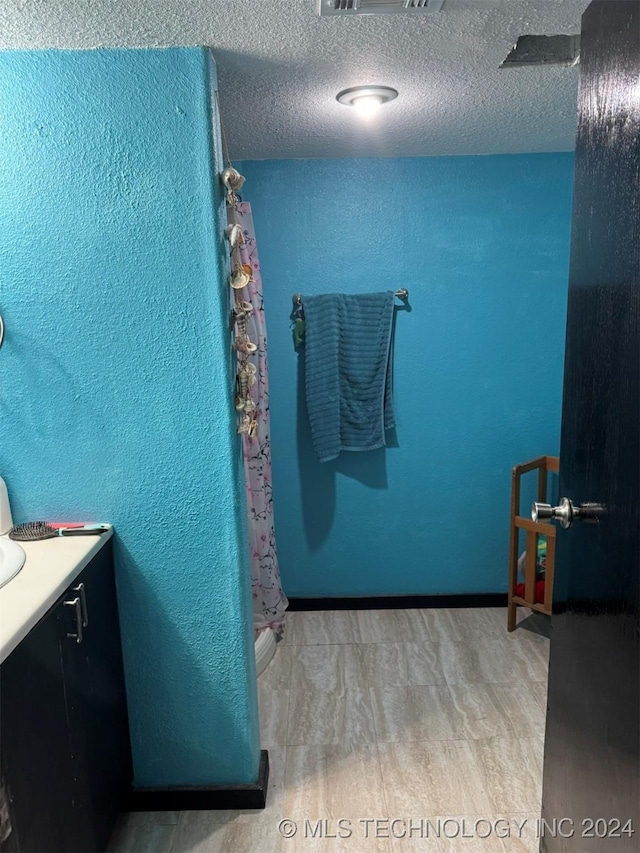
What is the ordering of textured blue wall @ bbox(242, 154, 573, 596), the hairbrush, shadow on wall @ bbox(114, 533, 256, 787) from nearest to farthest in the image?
the hairbrush < shadow on wall @ bbox(114, 533, 256, 787) < textured blue wall @ bbox(242, 154, 573, 596)

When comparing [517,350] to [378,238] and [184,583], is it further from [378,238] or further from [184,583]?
[184,583]

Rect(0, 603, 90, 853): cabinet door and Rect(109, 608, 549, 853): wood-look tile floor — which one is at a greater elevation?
Rect(0, 603, 90, 853): cabinet door

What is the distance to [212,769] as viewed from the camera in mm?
1815

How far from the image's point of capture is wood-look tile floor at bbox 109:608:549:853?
68.0 inches

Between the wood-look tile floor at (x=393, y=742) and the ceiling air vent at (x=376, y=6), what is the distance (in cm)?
194

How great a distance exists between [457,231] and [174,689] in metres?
2.03

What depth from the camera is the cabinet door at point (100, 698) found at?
4.71ft

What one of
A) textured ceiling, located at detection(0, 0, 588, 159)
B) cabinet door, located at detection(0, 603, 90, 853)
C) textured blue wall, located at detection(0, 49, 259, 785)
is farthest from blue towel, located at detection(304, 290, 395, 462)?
cabinet door, located at detection(0, 603, 90, 853)

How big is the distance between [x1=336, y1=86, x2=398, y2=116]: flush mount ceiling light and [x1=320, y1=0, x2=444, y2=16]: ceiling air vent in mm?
467

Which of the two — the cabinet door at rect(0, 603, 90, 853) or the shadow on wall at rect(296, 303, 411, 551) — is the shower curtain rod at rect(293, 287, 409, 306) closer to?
the shadow on wall at rect(296, 303, 411, 551)

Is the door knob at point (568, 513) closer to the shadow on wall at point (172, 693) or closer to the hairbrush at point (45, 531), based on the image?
the shadow on wall at point (172, 693)

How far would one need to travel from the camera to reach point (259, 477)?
255 centimetres

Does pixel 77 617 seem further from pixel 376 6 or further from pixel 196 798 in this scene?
pixel 376 6

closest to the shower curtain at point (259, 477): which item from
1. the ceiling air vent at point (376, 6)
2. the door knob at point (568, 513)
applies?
the ceiling air vent at point (376, 6)
